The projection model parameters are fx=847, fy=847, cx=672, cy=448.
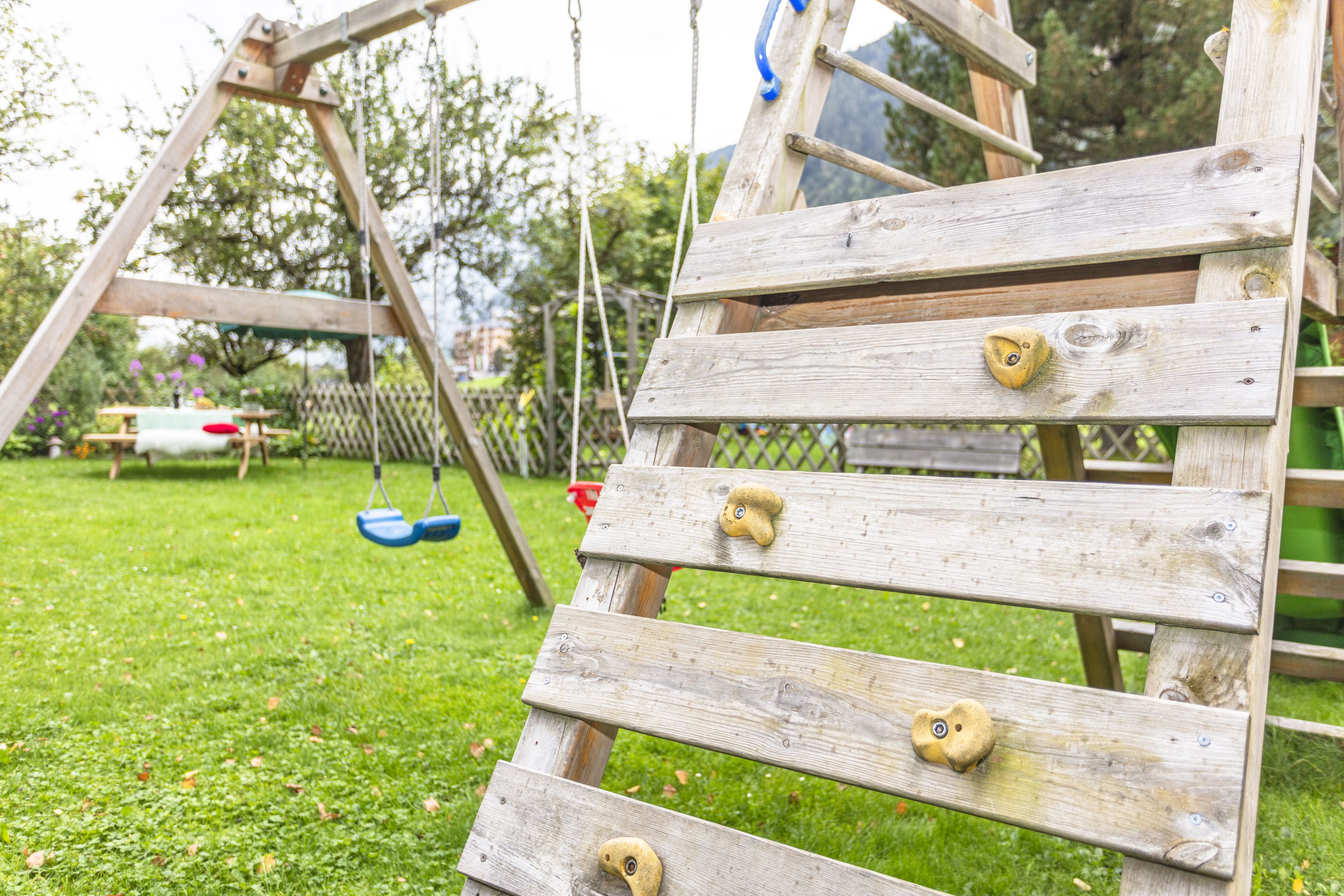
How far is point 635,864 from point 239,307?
2555mm

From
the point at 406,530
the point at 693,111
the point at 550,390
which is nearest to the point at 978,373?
the point at 693,111

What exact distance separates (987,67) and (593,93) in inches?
494

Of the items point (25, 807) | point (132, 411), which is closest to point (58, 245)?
point (132, 411)

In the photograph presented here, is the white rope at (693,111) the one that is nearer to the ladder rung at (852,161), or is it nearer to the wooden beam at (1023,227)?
the wooden beam at (1023,227)

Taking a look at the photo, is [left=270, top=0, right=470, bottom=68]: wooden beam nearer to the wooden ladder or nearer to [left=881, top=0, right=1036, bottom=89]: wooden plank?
[left=881, top=0, right=1036, bottom=89]: wooden plank

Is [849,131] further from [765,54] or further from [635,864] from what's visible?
[635,864]

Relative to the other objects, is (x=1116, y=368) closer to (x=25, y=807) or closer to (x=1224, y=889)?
(x=1224, y=889)

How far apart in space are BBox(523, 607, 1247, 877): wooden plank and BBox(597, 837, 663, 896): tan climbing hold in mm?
147

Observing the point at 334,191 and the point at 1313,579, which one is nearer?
the point at 1313,579

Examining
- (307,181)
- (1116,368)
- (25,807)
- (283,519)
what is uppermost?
(307,181)

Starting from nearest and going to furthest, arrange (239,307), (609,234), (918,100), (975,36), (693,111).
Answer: (693,111)
(918,100)
(975,36)
(239,307)
(609,234)

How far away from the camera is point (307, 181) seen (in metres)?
11.7

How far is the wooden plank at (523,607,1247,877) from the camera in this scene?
906mm

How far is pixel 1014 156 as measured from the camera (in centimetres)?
262
